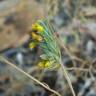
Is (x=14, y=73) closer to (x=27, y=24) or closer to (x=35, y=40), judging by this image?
(x=27, y=24)

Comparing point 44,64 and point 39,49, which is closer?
point 44,64

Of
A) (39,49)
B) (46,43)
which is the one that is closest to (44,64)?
(46,43)

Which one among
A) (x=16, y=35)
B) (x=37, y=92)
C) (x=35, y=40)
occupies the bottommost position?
(x=37, y=92)

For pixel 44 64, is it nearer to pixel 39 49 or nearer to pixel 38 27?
pixel 38 27

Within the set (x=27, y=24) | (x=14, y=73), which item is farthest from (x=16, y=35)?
(x=14, y=73)

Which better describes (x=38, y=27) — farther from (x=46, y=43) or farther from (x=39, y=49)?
(x=39, y=49)

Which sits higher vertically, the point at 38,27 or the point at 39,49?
the point at 38,27

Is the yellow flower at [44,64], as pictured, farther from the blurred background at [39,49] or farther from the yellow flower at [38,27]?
the blurred background at [39,49]

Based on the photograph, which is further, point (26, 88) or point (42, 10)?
point (42, 10)

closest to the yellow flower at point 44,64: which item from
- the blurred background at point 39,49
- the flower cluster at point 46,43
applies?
the flower cluster at point 46,43

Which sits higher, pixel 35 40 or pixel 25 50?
pixel 35 40
